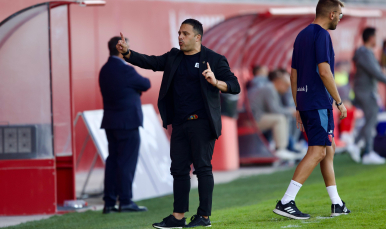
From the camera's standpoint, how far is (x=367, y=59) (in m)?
10.1

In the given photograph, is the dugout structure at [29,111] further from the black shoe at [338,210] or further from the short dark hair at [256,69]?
the short dark hair at [256,69]

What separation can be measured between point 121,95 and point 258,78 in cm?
576

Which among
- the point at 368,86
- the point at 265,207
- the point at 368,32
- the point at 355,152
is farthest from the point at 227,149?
the point at 265,207

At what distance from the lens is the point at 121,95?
654cm

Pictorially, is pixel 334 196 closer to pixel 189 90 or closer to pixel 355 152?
pixel 189 90

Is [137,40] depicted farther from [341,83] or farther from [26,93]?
[341,83]

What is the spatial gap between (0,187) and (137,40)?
18.1 feet

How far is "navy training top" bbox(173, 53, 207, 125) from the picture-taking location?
4809 mm

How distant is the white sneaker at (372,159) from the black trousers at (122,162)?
5.24 meters

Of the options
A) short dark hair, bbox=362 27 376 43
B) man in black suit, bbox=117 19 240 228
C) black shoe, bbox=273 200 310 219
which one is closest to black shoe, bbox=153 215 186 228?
man in black suit, bbox=117 19 240 228

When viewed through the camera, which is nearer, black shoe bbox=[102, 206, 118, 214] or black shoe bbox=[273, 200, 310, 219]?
black shoe bbox=[273, 200, 310, 219]

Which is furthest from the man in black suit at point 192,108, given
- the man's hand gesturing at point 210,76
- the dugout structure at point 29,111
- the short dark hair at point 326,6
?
the dugout structure at point 29,111

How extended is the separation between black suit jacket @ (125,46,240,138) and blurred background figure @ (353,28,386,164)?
5.91 m

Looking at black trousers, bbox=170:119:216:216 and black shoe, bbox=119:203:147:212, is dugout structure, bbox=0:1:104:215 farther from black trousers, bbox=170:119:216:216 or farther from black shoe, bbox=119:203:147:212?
black trousers, bbox=170:119:216:216
